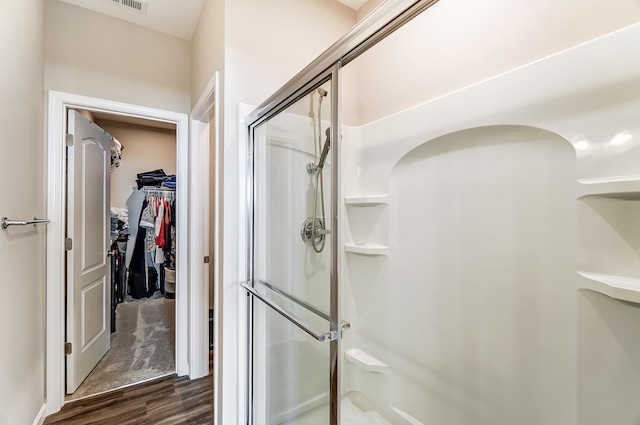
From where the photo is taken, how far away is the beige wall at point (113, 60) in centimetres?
193

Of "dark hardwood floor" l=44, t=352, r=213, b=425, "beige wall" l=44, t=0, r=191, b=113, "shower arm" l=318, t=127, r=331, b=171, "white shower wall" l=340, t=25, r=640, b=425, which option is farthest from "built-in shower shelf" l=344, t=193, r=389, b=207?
"dark hardwood floor" l=44, t=352, r=213, b=425

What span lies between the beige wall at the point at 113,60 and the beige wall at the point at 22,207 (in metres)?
0.12

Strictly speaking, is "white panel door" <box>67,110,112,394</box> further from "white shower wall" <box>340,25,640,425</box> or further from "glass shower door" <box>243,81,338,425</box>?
"white shower wall" <box>340,25,640,425</box>

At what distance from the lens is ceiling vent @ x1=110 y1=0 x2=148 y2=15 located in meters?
1.93

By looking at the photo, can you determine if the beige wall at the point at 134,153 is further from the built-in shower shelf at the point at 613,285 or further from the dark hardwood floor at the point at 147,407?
the built-in shower shelf at the point at 613,285

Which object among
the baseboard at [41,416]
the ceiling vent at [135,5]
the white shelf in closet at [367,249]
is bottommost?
the baseboard at [41,416]

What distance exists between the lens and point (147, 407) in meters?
1.99

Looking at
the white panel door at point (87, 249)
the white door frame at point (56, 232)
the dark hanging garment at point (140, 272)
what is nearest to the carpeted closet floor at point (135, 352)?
the white panel door at point (87, 249)

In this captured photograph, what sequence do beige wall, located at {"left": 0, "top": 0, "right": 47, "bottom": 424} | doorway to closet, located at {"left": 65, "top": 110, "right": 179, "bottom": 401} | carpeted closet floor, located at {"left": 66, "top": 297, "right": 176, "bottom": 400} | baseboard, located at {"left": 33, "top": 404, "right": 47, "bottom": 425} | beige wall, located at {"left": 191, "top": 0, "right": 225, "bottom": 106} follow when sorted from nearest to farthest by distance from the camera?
beige wall, located at {"left": 0, "top": 0, "right": 47, "bottom": 424} → beige wall, located at {"left": 191, "top": 0, "right": 225, "bottom": 106} → baseboard, located at {"left": 33, "top": 404, "right": 47, "bottom": 425} → carpeted closet floor, located at {"left": 66, "top": 297, "right": 176, "bottom": 400} → doorway to closet, located at {"left": 65, "top": 110, "right": 179, "bottom": 401}

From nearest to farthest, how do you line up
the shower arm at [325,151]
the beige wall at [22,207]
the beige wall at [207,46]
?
the shower arm at [325,151]
the beige wall at [22,207]
the beige wall at [207,46]

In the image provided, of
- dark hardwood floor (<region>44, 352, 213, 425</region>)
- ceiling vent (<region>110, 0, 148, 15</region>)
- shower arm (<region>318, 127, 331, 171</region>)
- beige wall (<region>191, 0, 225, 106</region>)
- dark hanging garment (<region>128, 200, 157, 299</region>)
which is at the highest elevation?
ceiling vent (<region>110, 0, 148, 15</region>)

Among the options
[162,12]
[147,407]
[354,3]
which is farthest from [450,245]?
[162,12]

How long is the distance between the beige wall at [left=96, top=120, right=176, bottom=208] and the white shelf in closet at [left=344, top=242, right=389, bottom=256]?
4.01m

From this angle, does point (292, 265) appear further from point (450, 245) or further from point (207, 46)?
point (207, 46)
